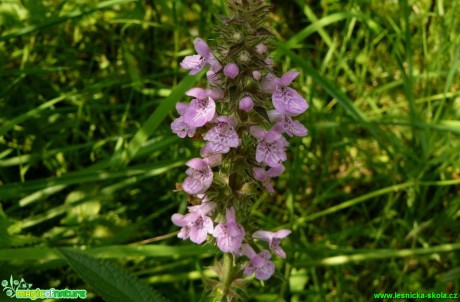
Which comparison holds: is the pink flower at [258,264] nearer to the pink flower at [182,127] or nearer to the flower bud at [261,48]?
the pink flower at [182,127]

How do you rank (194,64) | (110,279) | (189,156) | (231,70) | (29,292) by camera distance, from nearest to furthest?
(231,70) → (110,279) → (194,64) → (29,292) → (189,156)

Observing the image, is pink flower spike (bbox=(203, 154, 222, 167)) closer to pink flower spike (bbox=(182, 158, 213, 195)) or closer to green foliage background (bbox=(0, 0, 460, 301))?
pink flower spike (bbox=(182, 158, 213, 195))

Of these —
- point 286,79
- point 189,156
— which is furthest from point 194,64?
point 189,156

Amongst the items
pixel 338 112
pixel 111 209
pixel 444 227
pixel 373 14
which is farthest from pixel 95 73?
pixel 444 227

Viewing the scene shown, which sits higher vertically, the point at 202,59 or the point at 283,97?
the point at 202,59

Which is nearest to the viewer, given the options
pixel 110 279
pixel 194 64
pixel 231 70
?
pixel 231 70

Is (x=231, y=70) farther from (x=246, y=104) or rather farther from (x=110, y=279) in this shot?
(x=110, y=279)

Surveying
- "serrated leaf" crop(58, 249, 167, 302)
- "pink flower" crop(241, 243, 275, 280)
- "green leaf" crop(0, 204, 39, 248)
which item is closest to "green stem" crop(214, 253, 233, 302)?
"pink flower" crop(241, 243, 275, 280)

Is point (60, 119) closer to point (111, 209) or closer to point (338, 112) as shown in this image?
point (111, 209)
